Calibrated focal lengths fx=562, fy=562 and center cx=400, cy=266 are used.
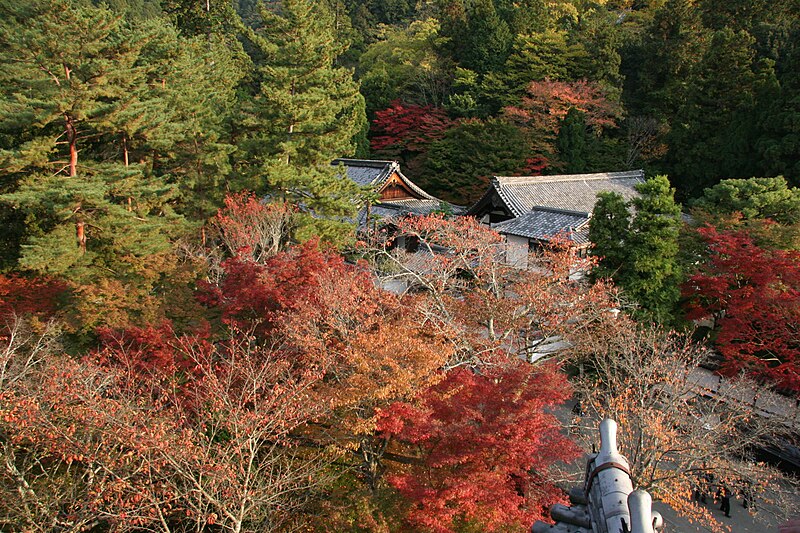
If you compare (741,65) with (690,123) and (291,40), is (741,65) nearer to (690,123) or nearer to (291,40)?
(690,123)

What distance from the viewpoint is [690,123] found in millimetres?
30969

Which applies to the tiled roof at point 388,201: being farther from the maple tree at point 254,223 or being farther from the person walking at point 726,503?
the person walking at point 726,503

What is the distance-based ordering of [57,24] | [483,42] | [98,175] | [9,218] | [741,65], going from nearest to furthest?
[57,24]
[98,175]
[9,218]
[741,65]
[483,42]

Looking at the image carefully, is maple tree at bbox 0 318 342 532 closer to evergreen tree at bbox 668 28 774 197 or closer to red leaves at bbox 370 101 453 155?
evergreen tree at bbox 668 28 774 197

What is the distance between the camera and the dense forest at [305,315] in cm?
960

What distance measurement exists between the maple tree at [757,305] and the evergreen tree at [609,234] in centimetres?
233

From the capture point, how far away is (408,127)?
40.4 meters

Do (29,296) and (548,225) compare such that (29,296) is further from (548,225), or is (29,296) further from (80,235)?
(548,225)

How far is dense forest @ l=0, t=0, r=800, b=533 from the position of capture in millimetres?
9602

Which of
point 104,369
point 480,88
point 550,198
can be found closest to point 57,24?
point 104,369

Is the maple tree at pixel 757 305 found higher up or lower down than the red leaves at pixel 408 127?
lower down

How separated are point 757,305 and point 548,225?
9146 millimetres

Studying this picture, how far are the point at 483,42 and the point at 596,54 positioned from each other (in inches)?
319

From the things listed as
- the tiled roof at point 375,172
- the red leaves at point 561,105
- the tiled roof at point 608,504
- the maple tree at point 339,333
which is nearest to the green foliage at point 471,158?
the red leaves at point 561,105
